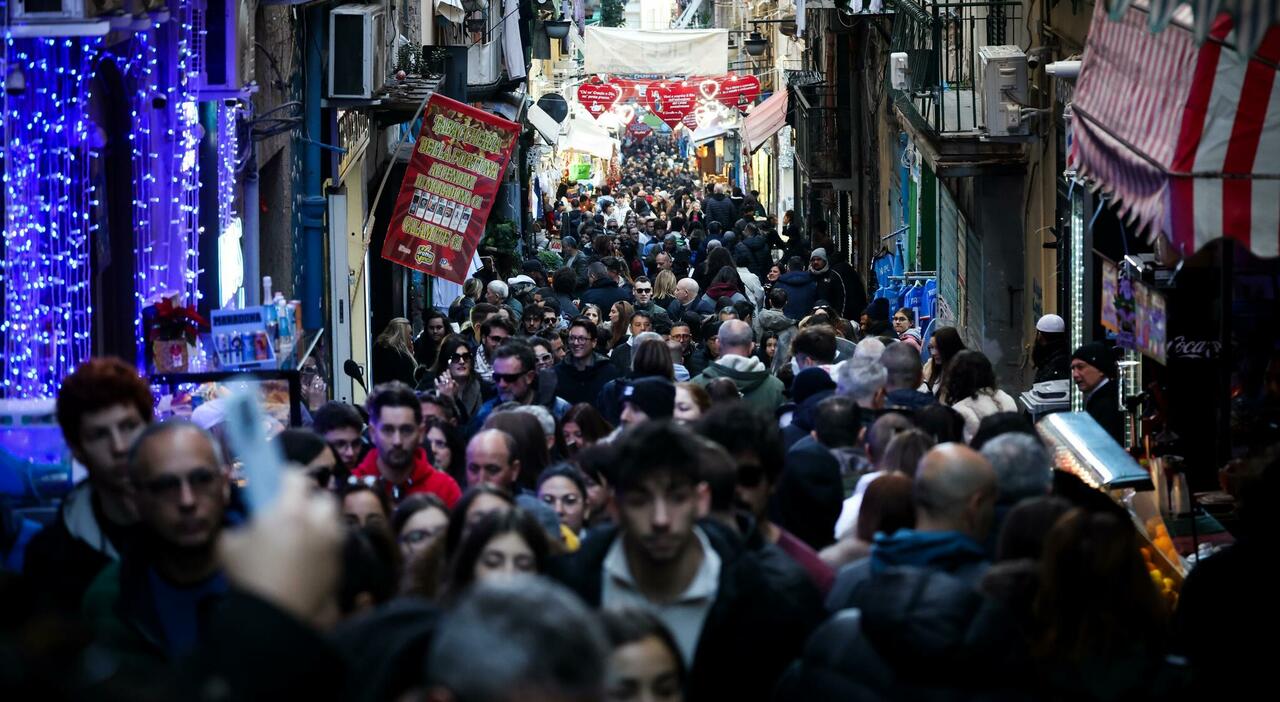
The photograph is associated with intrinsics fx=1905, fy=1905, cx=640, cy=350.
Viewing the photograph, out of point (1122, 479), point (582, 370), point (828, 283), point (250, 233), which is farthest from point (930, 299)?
point (1122, 479)

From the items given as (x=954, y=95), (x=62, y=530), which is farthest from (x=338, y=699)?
(x=954, y=95)

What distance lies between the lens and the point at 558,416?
10172 mm

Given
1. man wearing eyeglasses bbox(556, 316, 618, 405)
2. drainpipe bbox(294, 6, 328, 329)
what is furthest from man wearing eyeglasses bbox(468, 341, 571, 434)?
drainpipe bbox(294, 6, 328, 329)

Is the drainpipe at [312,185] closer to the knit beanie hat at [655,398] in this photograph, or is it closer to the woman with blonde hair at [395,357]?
the woman with blonde hair at [395,357]

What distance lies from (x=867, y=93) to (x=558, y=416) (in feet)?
69.4

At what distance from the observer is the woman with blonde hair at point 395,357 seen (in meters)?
14.3

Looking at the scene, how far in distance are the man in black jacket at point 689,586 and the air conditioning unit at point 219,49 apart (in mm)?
6594

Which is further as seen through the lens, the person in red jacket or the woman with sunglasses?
the woman with sunglasses

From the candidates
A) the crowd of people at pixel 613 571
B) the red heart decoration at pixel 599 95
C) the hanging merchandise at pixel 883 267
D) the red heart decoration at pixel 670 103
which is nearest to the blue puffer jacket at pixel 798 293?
the hanging merchandise at pixel 883 267

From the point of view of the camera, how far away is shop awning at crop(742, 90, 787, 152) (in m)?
35.5

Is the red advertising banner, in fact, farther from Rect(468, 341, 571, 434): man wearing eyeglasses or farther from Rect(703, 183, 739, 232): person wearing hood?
Rect(703, 183, 739, 232): person wearing hood

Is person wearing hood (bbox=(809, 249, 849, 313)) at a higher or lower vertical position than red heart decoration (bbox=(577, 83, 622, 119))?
lower

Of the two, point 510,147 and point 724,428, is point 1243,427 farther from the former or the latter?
point 510,147

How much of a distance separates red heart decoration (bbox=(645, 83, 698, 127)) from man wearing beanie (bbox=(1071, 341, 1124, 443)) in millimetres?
30423
